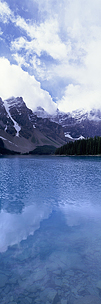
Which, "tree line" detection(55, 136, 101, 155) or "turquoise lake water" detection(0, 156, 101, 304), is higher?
"tree line" detection(55, 136, 101, 155)

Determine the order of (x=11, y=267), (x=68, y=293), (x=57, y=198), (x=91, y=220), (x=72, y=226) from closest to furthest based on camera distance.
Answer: (x=68, y=293)
(x=11, y=267)
(x=72, y=226)
(x=91, y=220)
(x=57, y=198)

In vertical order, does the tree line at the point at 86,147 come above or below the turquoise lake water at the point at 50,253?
above

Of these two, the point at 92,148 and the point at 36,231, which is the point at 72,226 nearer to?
the point at 36,231

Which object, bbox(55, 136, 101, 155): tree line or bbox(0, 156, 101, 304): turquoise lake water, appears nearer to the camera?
bbox(0, 156, 101, 304): turquoise lake water

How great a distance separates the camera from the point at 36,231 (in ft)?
42.0

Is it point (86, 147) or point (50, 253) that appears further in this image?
point (86, 147)

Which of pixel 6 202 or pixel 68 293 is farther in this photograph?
pixel 6 202

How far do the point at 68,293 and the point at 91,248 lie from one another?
3.69 m

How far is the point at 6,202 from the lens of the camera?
20359mm

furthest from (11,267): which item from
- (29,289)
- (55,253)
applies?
(55,253)

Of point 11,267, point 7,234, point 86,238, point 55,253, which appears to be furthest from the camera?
point 7,234

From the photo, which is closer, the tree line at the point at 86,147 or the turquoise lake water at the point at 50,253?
the turquoise lake water at the point at 50,253

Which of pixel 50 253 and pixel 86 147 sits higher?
pixel 86 147

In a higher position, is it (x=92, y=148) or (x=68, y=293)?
(x=92, y=148)
